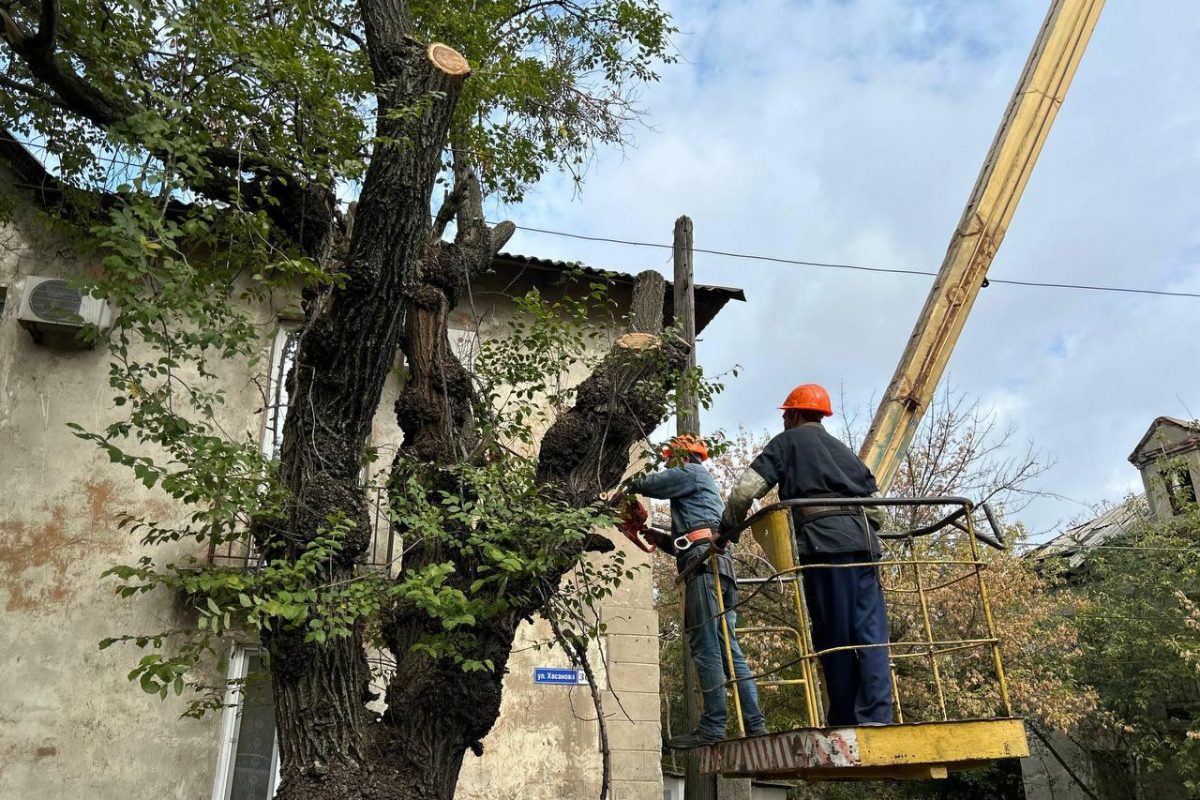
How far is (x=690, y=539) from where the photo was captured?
540 centimetres

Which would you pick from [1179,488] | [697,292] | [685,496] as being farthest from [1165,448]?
[685,496]

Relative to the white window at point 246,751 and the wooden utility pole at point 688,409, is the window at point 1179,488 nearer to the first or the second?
the wooden utility pole at point 688,409

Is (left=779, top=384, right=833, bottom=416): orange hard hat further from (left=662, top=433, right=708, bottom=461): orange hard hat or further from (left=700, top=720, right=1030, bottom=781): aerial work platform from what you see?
(left=700, top=720, right=1030, bottom=781): aerial work platform

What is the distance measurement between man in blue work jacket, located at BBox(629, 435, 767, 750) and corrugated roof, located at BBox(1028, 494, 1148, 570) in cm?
1224

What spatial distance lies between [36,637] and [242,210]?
17.2 ft

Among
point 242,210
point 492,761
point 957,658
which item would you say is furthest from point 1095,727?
point 242,210

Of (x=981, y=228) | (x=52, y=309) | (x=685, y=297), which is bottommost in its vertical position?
(x=981, y=228)

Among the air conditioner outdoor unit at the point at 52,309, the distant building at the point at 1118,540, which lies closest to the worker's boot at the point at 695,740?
the air conditioner outdoor unit at the point at 52,309

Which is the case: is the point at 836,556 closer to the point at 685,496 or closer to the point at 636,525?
the point at 685,496

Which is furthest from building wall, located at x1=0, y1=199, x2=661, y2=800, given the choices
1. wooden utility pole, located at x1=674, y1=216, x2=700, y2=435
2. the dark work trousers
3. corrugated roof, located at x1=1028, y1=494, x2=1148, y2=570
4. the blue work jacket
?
corrugated roof, located at x1=1028, y1=494, x2=1148, y2=570

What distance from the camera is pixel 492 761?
820 cm

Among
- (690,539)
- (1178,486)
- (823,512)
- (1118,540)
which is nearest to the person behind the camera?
(823,512)

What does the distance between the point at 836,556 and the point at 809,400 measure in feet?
3.10

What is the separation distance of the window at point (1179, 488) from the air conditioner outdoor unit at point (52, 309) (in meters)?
16.2
